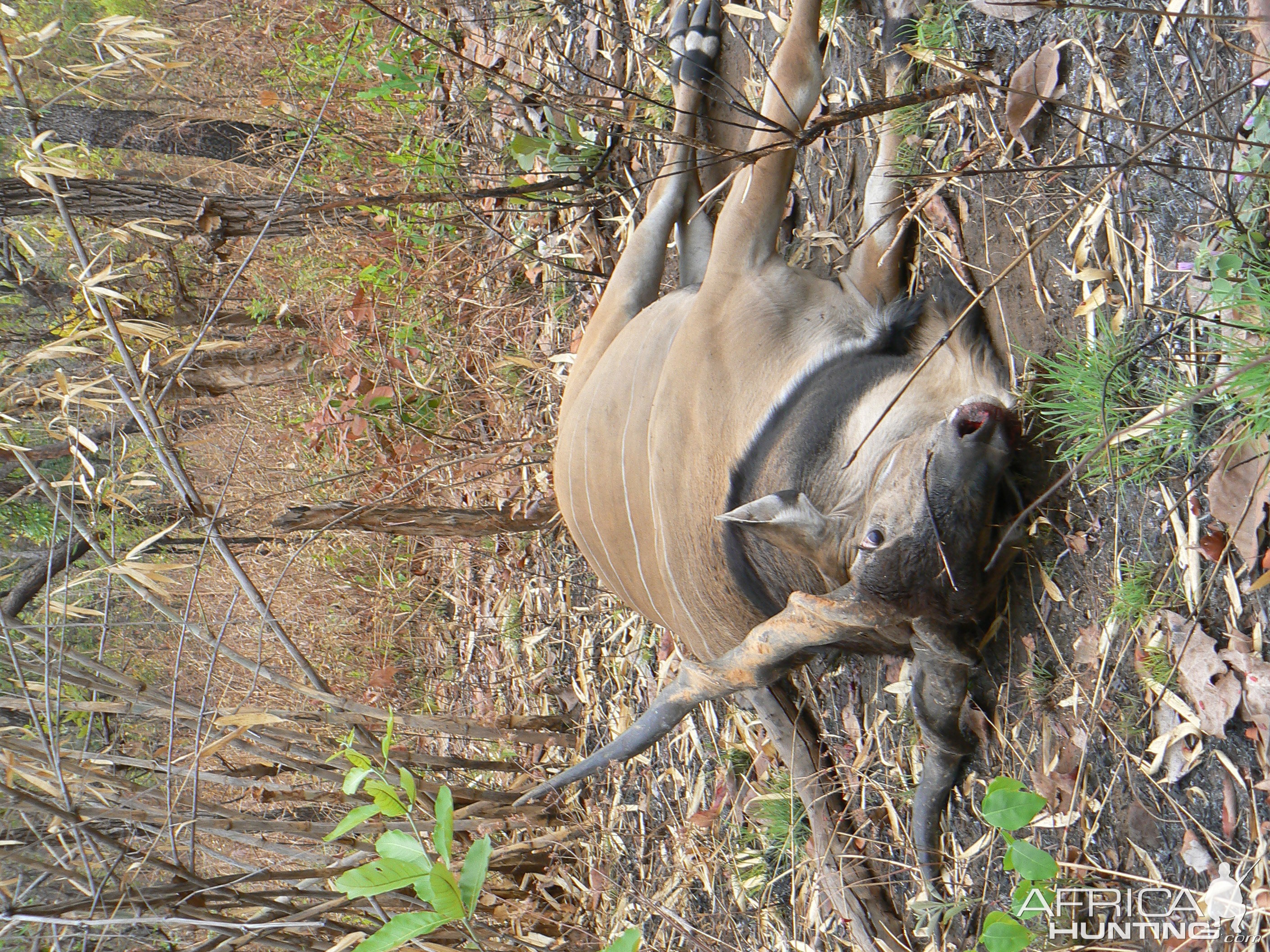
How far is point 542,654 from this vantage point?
16.4 feet

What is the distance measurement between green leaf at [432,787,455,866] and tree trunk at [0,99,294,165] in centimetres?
431

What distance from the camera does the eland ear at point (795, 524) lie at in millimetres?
2465

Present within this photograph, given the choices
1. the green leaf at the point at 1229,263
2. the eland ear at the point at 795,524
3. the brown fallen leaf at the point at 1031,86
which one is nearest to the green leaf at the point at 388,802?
the eland ear at the point at 795,524

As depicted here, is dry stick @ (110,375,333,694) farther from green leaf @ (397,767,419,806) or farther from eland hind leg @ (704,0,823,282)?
eland hind leg @ (704,0,823,282)

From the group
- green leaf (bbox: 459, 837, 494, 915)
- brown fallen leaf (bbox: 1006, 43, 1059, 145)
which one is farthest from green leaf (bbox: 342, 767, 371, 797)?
brown fallen leaf (bbox: 1006, 43, 1059, 145)

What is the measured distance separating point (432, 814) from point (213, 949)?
99cm

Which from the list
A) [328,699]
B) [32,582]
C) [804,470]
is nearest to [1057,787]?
[804,470]

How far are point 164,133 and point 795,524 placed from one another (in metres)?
4.97

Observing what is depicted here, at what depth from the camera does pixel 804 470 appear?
264 cm

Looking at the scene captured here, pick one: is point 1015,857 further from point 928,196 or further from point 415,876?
point 928,196

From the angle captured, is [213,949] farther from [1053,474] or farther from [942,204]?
[942,204]

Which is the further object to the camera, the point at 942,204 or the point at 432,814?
the point at 432,814

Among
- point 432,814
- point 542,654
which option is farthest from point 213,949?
point 542,654

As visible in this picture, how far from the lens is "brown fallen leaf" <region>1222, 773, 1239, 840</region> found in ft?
6.52
